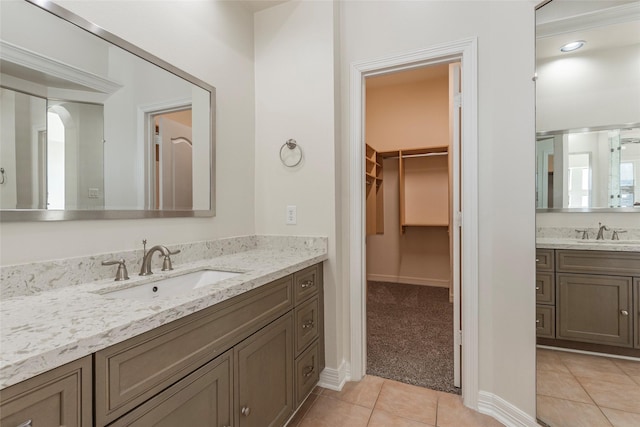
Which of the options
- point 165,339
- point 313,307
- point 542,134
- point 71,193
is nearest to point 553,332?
point 542,134

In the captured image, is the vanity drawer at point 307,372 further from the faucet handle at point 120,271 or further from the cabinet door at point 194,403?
the faucet handle at point 120,271

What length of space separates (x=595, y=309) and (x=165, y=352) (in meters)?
1.89

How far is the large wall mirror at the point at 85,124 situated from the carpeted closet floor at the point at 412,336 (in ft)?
5.89

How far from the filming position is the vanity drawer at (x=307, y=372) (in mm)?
1604

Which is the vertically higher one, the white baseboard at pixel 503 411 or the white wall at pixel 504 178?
the white wall at pixel 504 178

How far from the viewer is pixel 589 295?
1.45 m

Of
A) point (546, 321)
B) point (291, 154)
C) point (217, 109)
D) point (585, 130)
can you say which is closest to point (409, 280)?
point (546, 321)

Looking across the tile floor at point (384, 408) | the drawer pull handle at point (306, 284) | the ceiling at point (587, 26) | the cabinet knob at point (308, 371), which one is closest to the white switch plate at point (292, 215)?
the drawer pull handle at point (306, 284)

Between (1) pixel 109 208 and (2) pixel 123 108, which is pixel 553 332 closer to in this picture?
(1) pixel 109 208

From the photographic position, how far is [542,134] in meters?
1.51

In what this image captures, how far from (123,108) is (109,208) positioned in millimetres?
458

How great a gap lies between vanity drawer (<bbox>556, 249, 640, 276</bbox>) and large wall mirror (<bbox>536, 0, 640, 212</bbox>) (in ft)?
0.71

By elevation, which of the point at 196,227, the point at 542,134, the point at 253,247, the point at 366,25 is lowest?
the point at 253,247

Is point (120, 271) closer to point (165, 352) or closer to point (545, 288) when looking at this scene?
point (165, 352)
